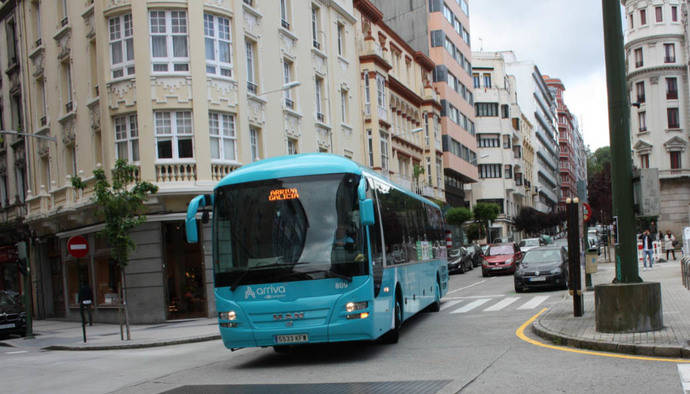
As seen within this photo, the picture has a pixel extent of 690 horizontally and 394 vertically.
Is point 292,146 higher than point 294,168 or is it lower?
higher

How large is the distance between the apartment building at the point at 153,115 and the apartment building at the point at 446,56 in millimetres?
28714

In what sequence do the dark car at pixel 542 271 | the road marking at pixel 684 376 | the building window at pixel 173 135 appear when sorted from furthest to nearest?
the building window at pixel 173 135
the dark car at pixel 542 271
the road marking at pixel 684 376

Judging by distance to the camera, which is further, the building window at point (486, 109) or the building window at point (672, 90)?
the building window at point (486, 109)

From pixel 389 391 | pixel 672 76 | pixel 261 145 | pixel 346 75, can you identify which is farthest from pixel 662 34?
pixel 389 391

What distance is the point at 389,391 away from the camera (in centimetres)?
830

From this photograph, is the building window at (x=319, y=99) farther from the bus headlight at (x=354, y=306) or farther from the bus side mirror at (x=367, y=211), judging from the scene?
the bus headlight at (x=354, y=306)

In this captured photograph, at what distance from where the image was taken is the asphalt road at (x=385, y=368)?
8414mm

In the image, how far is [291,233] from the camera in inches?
437

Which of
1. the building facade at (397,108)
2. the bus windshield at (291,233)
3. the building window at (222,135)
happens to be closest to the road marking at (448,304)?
the building window at (222,135)

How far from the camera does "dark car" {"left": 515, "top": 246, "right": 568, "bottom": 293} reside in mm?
23172

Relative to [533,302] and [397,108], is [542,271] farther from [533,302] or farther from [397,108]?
[397,108]

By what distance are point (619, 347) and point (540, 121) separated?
372 ft

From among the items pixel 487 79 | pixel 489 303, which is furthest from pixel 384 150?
pixel 487 79

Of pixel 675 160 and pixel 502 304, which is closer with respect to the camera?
pixel 502 304
